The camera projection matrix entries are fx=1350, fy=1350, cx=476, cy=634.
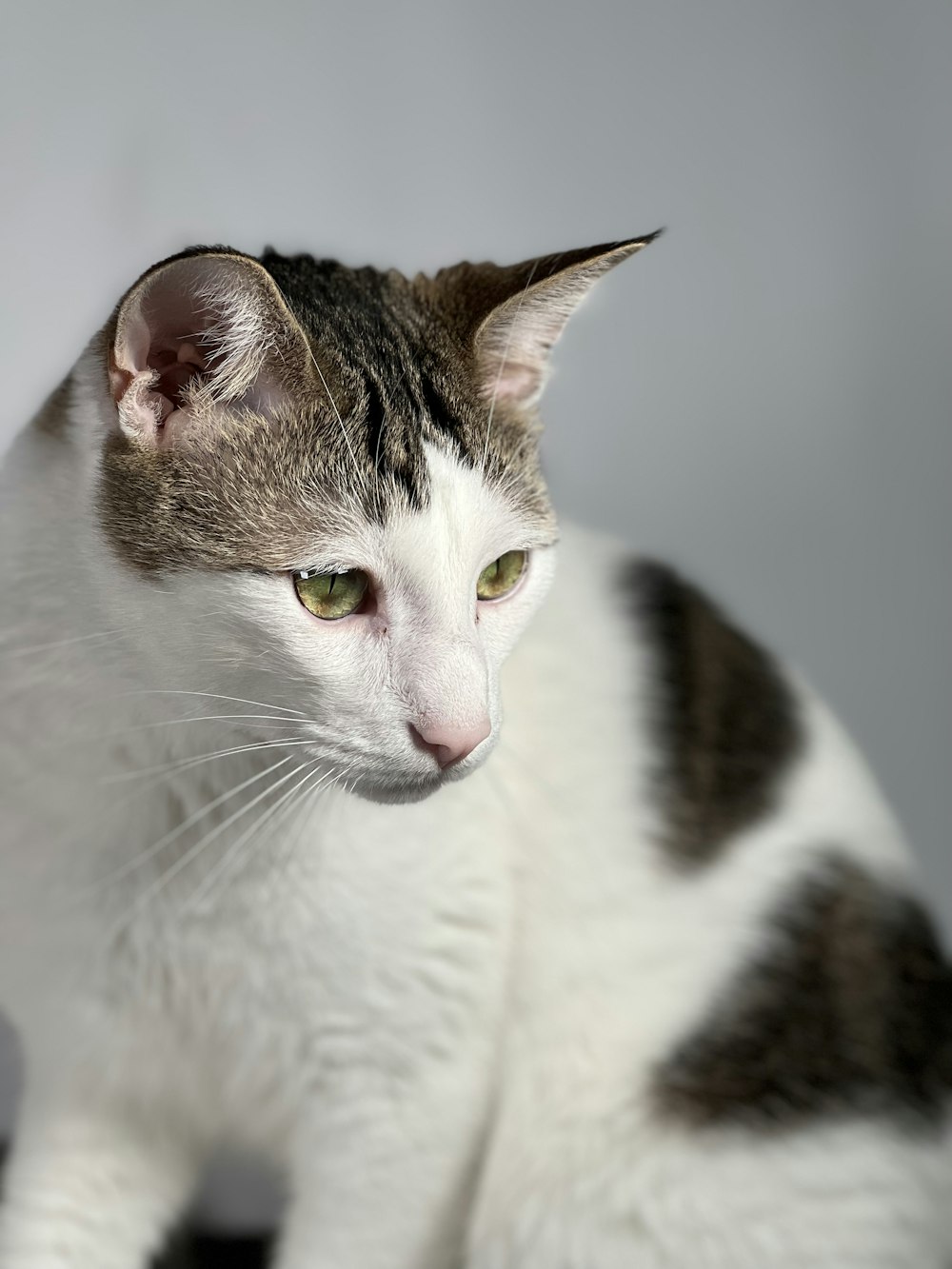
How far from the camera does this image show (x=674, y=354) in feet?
6.95

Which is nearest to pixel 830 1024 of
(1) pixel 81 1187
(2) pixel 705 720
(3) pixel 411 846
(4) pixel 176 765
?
(2) pixel 705 720

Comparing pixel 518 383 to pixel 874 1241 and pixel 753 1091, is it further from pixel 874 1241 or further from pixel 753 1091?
pixel 874 1241

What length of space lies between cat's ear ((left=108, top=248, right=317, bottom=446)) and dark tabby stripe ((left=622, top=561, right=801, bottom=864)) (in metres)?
0.63

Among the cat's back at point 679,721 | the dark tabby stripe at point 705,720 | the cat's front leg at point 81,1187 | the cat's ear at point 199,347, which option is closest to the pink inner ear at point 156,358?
the cat's ear at point 199,347

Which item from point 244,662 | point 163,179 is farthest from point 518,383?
point 163,179

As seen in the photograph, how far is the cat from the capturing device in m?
1.07

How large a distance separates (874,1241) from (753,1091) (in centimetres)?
18

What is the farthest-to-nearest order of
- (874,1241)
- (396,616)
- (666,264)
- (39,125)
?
(666,264)
(39,125)
(874,1241)
(396,616)

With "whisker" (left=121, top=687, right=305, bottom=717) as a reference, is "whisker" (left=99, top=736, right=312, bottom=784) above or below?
below

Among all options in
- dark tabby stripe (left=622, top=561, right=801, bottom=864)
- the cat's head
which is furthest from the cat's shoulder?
the cat's head

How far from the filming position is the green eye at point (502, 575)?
46.4 inches

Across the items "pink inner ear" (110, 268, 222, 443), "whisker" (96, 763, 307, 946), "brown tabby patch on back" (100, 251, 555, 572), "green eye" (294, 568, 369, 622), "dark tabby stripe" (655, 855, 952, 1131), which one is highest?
"pink inner ear" (110, 268, 222, 443)

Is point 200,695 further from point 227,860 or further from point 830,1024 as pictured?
point 830,1024

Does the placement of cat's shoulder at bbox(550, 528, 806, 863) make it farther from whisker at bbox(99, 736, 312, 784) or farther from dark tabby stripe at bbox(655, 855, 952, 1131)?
whisker at bbox(99, 736, 312, 784)
